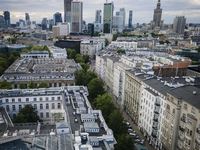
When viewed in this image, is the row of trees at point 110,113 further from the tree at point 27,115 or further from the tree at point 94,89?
the tree at point 27,115

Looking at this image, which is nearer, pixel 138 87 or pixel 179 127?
pixel 179 127

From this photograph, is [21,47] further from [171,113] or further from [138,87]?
[171,113]

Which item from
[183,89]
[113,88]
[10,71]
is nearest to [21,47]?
[10,71]

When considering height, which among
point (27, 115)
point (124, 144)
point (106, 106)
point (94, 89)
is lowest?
point (124, 144)

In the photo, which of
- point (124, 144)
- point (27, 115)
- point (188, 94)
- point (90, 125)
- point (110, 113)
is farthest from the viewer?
point (110, 113)

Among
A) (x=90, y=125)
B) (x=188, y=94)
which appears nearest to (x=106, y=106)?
(x=90, y=125)

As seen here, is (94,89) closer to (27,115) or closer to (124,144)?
(27,115)

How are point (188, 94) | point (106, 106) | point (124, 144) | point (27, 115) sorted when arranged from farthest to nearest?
1. point (106, 106)
2. point (27, 115)
3. point (188, 94)
4. point (124, 144)
